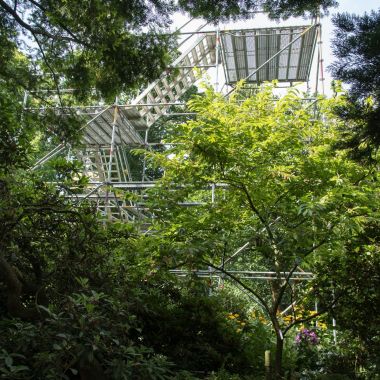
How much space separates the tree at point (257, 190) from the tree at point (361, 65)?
59.9 inches

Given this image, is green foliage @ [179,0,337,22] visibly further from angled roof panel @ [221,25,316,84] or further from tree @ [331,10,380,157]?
angled roof panel @ [221,25,316,84]

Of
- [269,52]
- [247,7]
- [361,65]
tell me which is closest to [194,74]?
[269,52]

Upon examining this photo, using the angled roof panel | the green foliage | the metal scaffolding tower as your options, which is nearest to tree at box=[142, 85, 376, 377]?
the green foliage

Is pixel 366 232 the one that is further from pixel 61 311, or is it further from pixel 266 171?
pixel 61 311

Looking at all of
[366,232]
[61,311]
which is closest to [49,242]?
[61,311]

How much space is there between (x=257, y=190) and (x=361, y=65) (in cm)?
240

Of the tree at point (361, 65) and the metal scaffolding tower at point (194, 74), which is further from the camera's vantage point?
the metal scaffolding tower at point (194, 74)

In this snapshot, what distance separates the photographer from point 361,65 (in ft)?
8.45

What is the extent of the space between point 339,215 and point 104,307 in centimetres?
223

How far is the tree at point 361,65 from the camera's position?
2.50m

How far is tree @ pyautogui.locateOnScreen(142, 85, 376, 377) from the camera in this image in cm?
445

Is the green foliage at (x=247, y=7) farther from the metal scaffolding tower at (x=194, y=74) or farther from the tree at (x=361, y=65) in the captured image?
the metal scaffolding tower at (x=194, y=74)

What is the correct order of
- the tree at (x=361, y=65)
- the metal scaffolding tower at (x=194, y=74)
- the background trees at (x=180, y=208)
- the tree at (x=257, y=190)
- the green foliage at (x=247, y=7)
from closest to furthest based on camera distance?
the tree at (x=361, y=65) → the background trees at (x=180, y=208) → the green foliage at (x=247, y=7) → the tree at (x=257, y=190) → the metal scaffolding tower at (x=194, y=74)

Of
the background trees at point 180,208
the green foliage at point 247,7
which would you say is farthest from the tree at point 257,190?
the green foliage at point 247,7
